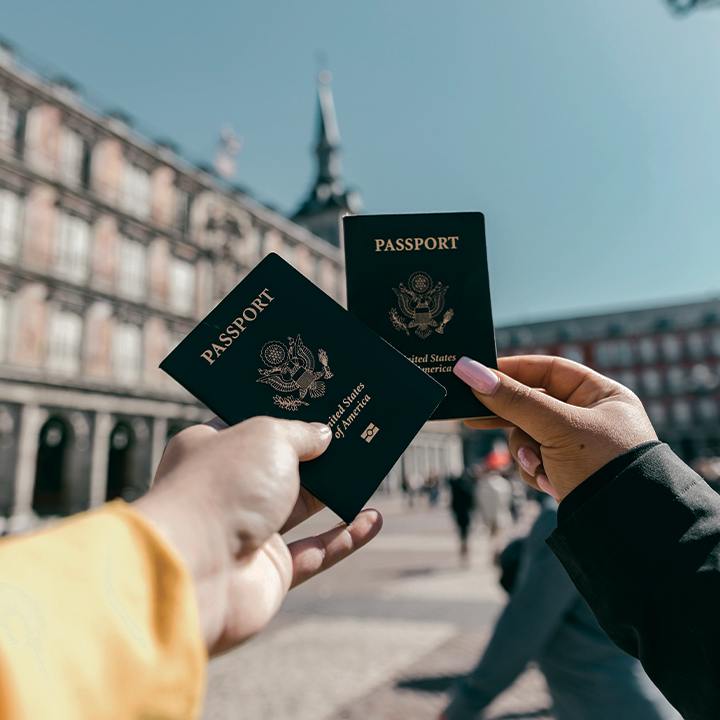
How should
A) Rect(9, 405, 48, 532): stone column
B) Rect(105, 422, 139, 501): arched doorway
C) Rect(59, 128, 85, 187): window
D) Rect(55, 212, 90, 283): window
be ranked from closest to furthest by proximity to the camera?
Rect(9, 405, 48, 532): stone column → Rect(55, 212, 90, 283): window → Rect(59, 128, 85, 187): window → Rect(105, 422, 139, 501): arched doorway

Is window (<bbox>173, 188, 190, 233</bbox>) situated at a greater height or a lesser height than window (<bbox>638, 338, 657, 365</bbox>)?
greater

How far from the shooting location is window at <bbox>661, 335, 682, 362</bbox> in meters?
60.7

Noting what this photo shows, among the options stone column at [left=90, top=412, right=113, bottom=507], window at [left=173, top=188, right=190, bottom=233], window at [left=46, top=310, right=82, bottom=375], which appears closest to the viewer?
window at [left=46, top=310, right=82, bottom=375]

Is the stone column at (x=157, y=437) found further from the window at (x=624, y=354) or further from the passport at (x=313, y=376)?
the window at (x=624, y=354)

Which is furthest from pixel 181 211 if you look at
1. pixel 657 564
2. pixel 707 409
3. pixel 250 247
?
pixel 707 409

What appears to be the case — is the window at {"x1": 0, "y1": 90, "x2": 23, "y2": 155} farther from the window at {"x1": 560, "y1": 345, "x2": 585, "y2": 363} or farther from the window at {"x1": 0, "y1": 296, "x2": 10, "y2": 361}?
the window at {"x1": 560, "y1": 345, "x2": 585, "y2": 363}

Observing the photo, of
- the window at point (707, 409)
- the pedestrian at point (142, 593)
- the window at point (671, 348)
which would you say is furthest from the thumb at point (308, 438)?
the window at point (671, 348)

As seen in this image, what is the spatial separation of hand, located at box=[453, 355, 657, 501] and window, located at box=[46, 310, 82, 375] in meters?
24.7

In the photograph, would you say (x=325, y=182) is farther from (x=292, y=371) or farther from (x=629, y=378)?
(x=292, y=371)

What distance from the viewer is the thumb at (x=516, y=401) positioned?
4.95 feet

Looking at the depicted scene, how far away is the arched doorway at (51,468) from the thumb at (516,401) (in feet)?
82.4

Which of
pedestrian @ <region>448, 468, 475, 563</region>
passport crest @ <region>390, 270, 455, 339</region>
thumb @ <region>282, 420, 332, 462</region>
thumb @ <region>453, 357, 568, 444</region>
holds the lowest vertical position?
pedestrian @ <region>448, 468, 475, 563</region>

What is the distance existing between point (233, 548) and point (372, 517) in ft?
2.20

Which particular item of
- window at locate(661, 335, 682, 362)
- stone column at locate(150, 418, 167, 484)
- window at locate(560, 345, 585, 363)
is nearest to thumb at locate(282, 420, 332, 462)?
stone column at locate(150, 418, 167, 484)
